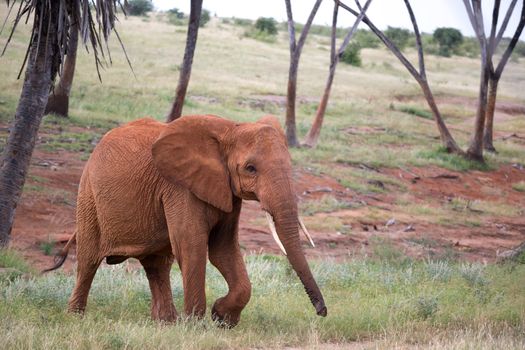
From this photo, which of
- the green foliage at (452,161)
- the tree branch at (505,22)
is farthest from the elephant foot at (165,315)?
the tree branch at (505,22)

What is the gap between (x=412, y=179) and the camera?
23031mm

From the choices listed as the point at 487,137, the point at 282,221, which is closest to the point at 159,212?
the point at 282,221

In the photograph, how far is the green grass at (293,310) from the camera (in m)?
6.76

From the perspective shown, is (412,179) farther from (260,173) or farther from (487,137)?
(260,173)

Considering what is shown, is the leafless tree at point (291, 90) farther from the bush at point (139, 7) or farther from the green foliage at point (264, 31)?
the bush at point (139, 7)

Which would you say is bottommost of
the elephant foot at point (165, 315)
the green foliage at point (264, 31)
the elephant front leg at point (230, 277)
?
the green foliage at point (264, 31)

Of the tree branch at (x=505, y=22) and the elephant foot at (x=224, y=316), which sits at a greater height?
the tree branch at (x=505, y=22)

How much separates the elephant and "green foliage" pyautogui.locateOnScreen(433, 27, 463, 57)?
67609mm

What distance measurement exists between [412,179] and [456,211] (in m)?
3.13

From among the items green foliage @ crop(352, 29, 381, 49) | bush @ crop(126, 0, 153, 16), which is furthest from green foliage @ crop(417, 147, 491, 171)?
bush @ crop(126, 0, 153, 16)

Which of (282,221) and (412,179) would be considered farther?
(412,179)

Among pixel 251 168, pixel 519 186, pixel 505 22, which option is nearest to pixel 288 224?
pixel 251 168

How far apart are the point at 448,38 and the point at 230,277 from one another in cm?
6927

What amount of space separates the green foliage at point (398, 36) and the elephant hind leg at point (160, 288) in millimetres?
63985
